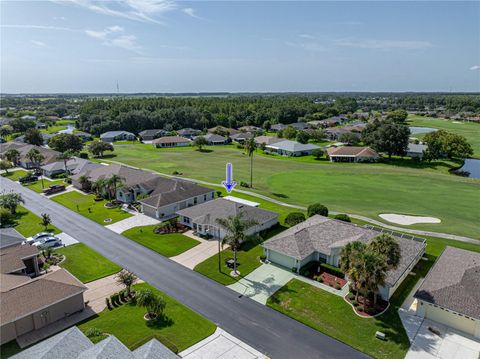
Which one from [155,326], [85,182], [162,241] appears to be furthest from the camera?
[85,182]

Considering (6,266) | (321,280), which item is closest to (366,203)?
(321,280)

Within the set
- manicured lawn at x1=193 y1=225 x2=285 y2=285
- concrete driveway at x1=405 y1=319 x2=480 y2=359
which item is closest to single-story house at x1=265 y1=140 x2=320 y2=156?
manicured lawn at x1=193 y1=225 x2=285 y2=285

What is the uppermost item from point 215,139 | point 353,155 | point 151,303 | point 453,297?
point 215,139

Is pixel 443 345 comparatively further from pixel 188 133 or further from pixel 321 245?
pixel 188 133

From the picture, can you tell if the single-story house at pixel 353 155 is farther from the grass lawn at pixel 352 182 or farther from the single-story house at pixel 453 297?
the single-story house at pixel 453 297

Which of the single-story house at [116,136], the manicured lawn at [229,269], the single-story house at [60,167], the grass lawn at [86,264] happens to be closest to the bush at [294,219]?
the manicured lawn at [229,269]

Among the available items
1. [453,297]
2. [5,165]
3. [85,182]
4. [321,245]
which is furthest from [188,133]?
[453,297]
